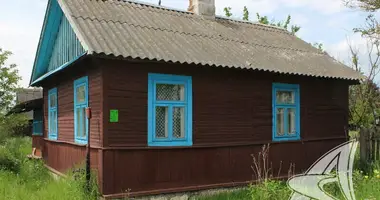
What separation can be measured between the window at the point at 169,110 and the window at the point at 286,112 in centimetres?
259

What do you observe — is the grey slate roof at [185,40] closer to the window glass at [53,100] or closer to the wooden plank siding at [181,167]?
the wooden plank siding at [181,167]

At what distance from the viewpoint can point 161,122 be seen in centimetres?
779

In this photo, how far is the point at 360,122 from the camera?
16484 millimetres

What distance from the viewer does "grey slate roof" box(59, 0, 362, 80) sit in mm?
7453

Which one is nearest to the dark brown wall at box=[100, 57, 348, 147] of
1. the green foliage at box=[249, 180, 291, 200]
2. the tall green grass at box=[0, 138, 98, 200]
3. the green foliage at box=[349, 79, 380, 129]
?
the tall green grass at box=[0, 138, 98, 200]

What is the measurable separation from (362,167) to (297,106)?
8.59 feet

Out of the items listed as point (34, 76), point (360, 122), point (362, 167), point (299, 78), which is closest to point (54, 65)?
point (34, 76)

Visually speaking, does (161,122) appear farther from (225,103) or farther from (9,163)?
(9,163)

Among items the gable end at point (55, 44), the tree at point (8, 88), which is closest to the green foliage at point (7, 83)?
the tree at point (8, 88)

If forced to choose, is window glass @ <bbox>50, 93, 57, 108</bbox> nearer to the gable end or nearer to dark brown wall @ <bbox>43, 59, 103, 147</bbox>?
dark brown wall @ <bbox>43, 59, 103, 147</bbox>

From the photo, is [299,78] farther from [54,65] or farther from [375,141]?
[54,65]

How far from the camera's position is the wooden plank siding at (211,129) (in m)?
7.23

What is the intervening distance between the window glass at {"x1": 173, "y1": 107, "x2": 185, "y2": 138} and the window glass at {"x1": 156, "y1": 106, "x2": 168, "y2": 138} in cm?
20

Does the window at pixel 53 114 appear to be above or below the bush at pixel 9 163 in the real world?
above
